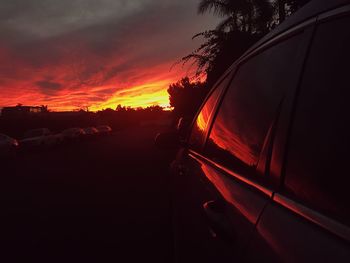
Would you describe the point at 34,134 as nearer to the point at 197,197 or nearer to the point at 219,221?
the point at 197,197

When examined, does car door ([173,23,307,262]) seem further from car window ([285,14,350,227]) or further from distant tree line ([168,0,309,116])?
distant tree line ([168,0,309,116])

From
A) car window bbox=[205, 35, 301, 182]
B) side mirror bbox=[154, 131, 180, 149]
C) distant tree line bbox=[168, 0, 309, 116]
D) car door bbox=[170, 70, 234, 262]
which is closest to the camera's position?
car window bbox=[205, 35, 301, 182]

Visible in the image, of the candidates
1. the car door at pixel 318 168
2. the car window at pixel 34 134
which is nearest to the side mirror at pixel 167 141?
the car door at pixel 318 168

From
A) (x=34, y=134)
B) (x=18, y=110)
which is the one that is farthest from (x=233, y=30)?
(x=18, y=110)

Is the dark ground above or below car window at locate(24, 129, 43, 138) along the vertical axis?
above

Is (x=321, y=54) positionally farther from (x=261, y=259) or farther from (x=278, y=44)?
(x=261, y=259)

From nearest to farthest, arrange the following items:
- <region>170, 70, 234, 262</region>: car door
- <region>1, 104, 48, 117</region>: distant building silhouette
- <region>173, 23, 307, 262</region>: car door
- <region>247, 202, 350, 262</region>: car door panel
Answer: <region>247, 202, 350, 262</region>: car door panel
<region>173, 23, 307, 262</region>: car door
<region>170, 70, 234, 262</region>: car door
<region>1, 104, 48, 117</region>: distant building silhouette

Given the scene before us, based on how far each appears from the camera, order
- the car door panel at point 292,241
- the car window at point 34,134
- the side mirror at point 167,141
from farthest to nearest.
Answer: the car window at point 34,134
the side mirror at point 167,141
the car door panel at point 292,241

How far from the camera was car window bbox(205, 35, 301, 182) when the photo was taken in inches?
67.8

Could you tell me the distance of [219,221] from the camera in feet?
5.89

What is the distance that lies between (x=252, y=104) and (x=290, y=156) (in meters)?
0.62

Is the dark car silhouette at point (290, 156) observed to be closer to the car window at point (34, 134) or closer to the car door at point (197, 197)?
the car door at point (197, 197)

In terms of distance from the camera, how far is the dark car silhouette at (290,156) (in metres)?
1.19

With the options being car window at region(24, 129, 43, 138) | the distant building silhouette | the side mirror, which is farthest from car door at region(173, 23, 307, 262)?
the distant building silhouette
